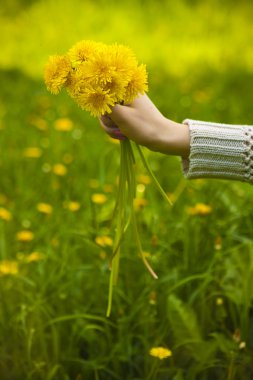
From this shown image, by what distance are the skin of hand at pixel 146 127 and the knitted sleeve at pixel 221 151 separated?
2 centimetres

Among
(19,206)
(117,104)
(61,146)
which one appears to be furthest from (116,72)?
(61,146)

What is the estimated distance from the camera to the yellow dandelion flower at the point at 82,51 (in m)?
1.17

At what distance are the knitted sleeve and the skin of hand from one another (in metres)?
0.02

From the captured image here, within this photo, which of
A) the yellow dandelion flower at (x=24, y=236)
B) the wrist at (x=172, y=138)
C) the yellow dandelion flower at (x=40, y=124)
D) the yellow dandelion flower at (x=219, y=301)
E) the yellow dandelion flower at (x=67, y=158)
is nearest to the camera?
the wrist at (x=172, y=138)

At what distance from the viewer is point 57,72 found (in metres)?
1.19

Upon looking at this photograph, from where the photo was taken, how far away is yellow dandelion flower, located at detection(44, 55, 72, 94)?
3.87ft

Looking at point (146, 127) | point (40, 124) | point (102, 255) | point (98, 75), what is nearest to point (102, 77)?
point (98, 75)

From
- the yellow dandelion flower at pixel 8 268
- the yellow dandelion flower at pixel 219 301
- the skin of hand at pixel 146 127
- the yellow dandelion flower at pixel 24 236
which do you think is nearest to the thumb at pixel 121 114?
the skin of hand at pixel 146 127

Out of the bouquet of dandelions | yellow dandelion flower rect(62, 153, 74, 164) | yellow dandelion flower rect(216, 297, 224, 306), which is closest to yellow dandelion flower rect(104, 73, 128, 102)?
the bouquet of dandelions

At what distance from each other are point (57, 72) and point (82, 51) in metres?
0.05

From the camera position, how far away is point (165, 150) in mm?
1290

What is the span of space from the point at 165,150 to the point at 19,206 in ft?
3.77

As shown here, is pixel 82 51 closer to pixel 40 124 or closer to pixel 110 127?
pixel 110 127

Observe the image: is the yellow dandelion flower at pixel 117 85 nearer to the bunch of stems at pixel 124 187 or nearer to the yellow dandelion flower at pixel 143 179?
the bunch of stems at pixel 124 187
